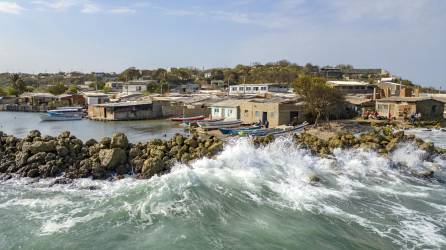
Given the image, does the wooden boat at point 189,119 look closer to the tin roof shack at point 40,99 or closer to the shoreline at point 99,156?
the shoreline at point 99,156

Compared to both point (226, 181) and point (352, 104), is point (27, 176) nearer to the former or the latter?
point (226, 181)

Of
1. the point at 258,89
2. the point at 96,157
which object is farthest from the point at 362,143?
the point at 258,89

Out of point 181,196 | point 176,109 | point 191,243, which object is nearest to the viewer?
point 191,243

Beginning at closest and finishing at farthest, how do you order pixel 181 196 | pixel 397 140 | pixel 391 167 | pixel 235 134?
pixel 181 196 → pixel 391 167 → pixel 397 140 → pixel 235 134

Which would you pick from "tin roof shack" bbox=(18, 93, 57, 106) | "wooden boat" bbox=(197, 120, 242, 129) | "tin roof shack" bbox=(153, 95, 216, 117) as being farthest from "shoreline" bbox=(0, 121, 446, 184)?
"tin roof shack" bbox=(18, 93, 57, 106)

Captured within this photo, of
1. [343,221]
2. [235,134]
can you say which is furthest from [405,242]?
[235,134]

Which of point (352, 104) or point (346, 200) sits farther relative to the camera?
point (352, 104)

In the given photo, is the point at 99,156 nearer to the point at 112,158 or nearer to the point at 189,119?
the point at 112,158

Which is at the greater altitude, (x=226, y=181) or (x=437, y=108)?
(x=437, y=108)
